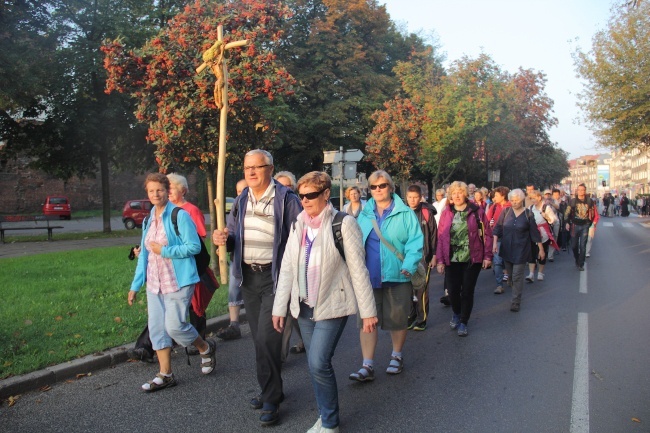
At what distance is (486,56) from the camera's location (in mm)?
25047

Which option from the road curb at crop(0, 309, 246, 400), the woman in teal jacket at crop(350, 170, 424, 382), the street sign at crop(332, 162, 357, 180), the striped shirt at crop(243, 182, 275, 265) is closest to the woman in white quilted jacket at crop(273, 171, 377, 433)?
the striped shirt at crop(243, 182, 275, 265)

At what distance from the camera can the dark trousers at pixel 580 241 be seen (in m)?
12.2

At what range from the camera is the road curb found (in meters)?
4.64

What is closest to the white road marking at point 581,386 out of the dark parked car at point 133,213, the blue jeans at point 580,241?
the blue jeans at point 580,241

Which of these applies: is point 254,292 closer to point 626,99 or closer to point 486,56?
point 486,56

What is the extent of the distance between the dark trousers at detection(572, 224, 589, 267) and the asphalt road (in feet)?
17.4

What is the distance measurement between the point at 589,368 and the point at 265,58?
7.29m

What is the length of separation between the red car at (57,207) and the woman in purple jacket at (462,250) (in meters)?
34.0

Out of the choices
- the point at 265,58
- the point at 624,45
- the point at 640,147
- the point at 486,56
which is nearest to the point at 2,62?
the point at 265,58

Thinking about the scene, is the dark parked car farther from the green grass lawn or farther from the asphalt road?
the asphalt road

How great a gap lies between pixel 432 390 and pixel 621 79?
23.9 meters

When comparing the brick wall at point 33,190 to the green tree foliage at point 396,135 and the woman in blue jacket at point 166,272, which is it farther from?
the woman in blue jacket at point 166,272

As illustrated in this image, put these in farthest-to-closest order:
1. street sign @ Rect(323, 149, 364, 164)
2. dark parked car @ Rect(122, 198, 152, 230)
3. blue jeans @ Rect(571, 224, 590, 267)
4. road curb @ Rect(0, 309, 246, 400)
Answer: dark parked car @ Rect(122, 198, 152, 230), street sign @ Rect(323, 149, 364, 164), blue jeans @ Rect(571, 224, 590, 267), road curb @ Rect(0, 309, 246, 400)

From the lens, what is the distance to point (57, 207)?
35906mm
